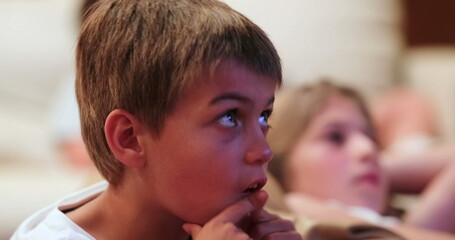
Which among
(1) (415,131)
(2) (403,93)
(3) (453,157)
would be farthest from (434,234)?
(2) (403,93)

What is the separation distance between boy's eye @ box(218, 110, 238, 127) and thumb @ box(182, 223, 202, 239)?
10 cm

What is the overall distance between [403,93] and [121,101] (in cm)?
173

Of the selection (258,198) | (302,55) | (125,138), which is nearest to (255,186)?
(258,198)

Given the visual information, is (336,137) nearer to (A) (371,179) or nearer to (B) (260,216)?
(A) (371,179)

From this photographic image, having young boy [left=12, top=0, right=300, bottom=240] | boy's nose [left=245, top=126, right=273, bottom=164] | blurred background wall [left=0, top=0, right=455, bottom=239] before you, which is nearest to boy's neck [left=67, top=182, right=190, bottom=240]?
young boy [left=12, top=0, right=300, bottom=240]

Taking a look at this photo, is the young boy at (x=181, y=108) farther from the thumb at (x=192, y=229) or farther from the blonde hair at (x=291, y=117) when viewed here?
the blonde hair at (x=291, y=117)

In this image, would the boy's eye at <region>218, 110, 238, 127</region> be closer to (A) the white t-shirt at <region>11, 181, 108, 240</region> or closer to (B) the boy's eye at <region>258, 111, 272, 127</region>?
(B) the boy's eye at <region>258, 111, 272, 127</region>

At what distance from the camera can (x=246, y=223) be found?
A: 0.76 metres

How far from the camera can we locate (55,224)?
762mm

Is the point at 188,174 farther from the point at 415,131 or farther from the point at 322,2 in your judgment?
the point at 322,2

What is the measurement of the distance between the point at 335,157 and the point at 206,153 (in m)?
0.71

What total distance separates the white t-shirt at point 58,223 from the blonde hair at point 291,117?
575mm

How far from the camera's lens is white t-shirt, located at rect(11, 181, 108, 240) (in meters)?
0.74

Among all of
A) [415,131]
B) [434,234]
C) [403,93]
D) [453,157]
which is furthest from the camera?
[403,93]
